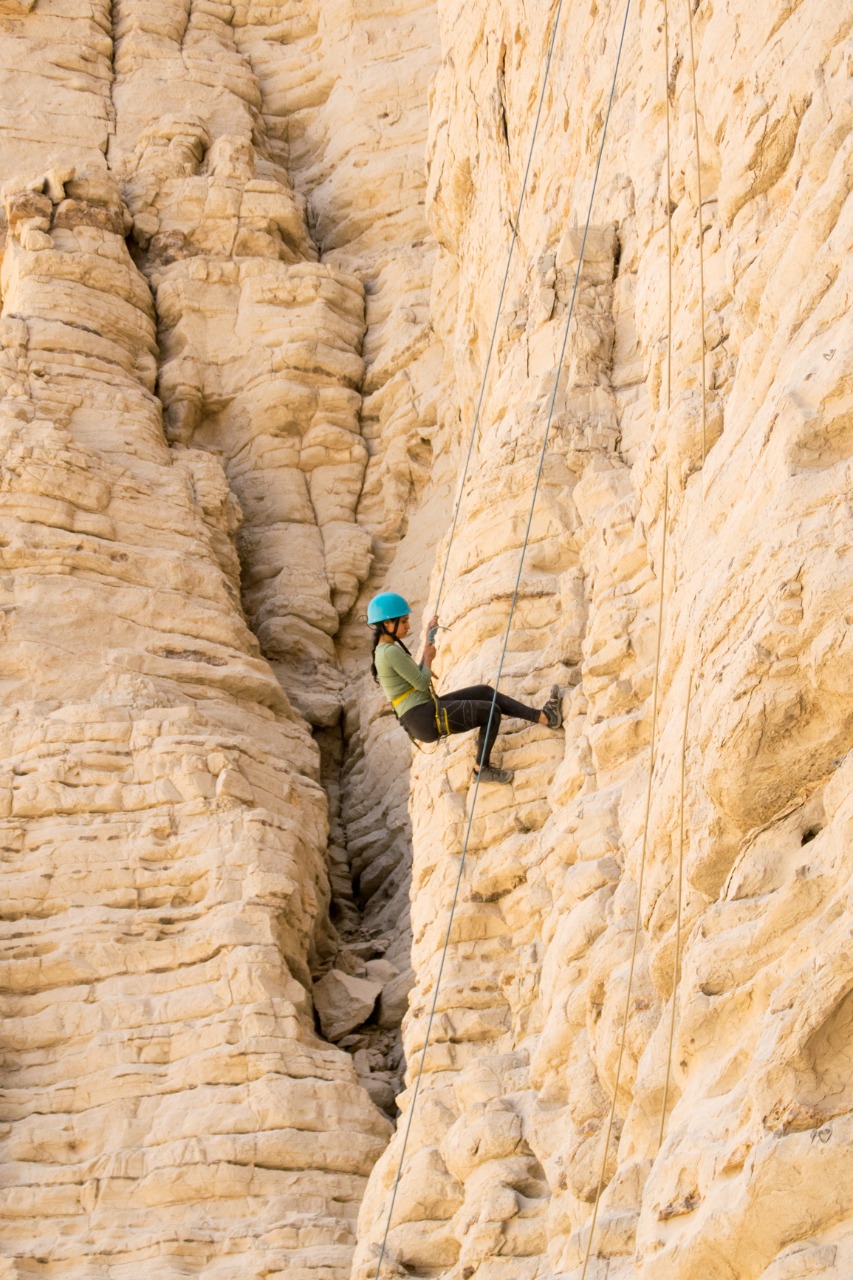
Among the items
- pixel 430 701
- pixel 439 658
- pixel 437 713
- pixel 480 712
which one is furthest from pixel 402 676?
pixel 439 658

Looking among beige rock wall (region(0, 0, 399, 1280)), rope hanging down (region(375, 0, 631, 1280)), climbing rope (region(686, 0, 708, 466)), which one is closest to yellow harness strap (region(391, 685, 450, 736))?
rope hanging down (region(375, 0, 631, 1280))

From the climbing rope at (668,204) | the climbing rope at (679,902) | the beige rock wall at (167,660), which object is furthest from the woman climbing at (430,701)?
the climbing rope at (679,902)

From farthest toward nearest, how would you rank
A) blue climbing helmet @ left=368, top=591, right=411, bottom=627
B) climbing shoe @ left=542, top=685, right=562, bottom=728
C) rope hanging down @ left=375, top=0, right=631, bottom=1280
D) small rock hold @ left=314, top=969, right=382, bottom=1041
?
small rock hold @ left=314, top=969, right=382, bottom=1041 → blue climbing helmet @ left=368, top=591, right=411, bottom=627 → climbing shoe @ left=542, top=685, right=562, bottom=728 → rope hanging down @ left=375, top=0, right=631, bottom=1280

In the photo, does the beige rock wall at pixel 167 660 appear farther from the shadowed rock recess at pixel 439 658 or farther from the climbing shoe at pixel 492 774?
the climbing shoe at pixel 492 774

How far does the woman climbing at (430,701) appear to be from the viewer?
46.3 feet

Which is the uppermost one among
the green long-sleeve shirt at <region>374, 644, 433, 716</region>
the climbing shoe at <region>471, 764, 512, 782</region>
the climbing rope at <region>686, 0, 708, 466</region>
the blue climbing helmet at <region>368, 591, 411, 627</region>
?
the climbing rope at <region>686, 0, 708, 466</region>

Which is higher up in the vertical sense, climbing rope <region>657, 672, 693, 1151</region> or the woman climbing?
the woman climbing

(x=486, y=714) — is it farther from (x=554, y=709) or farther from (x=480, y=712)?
(x=554, y=709)

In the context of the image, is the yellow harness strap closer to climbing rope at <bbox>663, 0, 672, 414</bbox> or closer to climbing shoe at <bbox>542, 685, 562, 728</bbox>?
climbing shoe at <bbox>542, 685, 562, 728</bbox>

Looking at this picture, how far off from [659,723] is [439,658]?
3970 millimetres

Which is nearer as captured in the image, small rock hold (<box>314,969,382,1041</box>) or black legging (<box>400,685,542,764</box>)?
black legging (<box>400,685,542,764</box>)

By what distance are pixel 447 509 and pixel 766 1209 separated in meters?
15.8

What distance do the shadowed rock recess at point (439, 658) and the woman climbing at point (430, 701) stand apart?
23 cm

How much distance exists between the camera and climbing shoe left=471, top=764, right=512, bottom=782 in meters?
14.3
